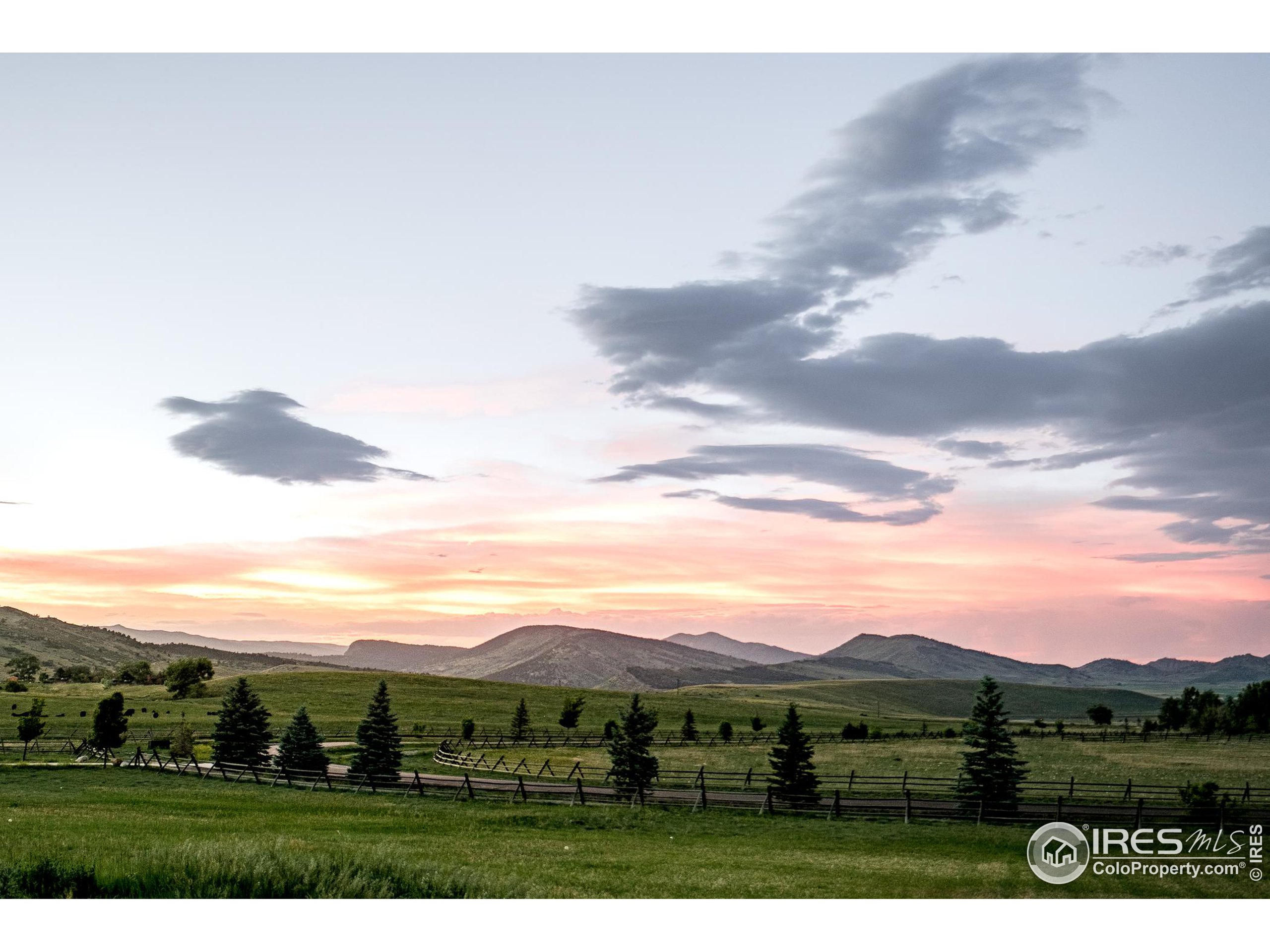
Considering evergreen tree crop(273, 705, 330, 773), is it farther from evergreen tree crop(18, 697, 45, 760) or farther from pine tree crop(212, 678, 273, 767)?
evergreen tree crop(18, 697, 45, 760)

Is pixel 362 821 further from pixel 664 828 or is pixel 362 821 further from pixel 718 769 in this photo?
pixel 718 769

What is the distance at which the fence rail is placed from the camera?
33.4m

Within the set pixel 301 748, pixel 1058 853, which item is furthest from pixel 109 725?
pixel 1058 853

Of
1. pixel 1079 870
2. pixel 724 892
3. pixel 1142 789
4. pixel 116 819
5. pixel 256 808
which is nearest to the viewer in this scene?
pixel 724 892

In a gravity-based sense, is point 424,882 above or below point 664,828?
above

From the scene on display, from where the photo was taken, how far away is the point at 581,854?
75.6 feet

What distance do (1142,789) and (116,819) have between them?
157 ft

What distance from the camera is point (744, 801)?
39.0 metres

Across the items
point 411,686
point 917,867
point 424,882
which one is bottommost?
point 411,686

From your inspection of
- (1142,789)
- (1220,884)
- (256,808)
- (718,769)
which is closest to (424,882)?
(1220,884)

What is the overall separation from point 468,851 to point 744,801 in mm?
19149

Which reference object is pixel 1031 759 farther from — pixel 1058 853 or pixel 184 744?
pixel 184 744

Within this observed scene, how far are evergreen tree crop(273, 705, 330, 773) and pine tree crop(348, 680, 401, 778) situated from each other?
9.39ft

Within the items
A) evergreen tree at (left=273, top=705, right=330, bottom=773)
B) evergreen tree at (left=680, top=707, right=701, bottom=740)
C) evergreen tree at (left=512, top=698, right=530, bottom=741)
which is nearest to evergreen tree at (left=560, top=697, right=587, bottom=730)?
evergreen tree at (left=512, top=698, right=530, bottom=741)
